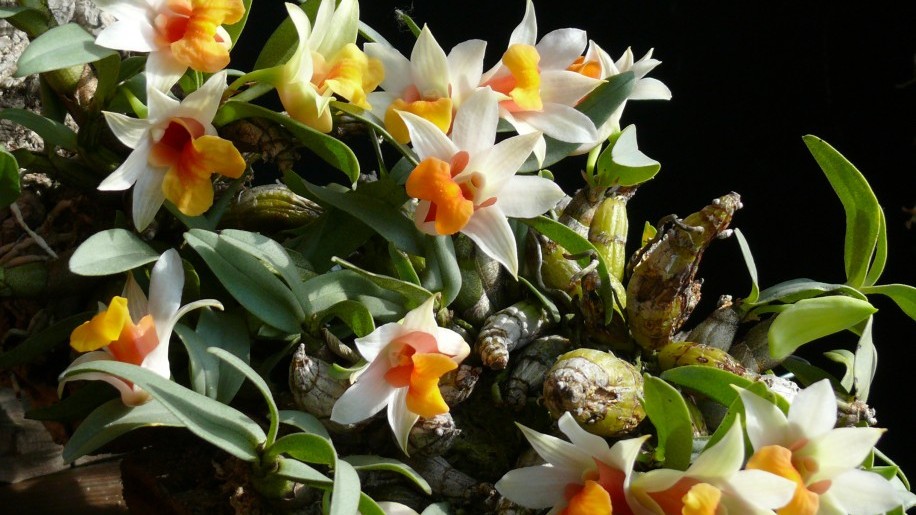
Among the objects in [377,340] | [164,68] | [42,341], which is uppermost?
[164,68]

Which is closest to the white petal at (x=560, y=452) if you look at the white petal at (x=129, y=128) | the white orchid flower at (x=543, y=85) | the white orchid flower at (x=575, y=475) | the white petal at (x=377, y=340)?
the white orchid flower at (x=575, y=475)

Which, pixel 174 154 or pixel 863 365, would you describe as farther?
pixel 863 365

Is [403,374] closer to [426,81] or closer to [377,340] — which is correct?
[377,340]

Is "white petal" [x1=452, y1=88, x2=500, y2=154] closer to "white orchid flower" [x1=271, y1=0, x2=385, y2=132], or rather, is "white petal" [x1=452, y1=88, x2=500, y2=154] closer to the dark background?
"white orchid flower" [x1=271, y1=0, x2=385, y2=132]

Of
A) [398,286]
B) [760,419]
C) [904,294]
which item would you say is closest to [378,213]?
[398,286]

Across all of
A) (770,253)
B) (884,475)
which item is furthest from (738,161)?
(884,475)

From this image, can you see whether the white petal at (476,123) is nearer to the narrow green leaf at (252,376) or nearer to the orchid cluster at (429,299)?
the orchid cluster at (429,299)

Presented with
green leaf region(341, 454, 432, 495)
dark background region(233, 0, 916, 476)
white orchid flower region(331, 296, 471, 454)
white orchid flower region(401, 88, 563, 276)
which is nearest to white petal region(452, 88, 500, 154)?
white orchid flower region(401, 88, 563, 276)
